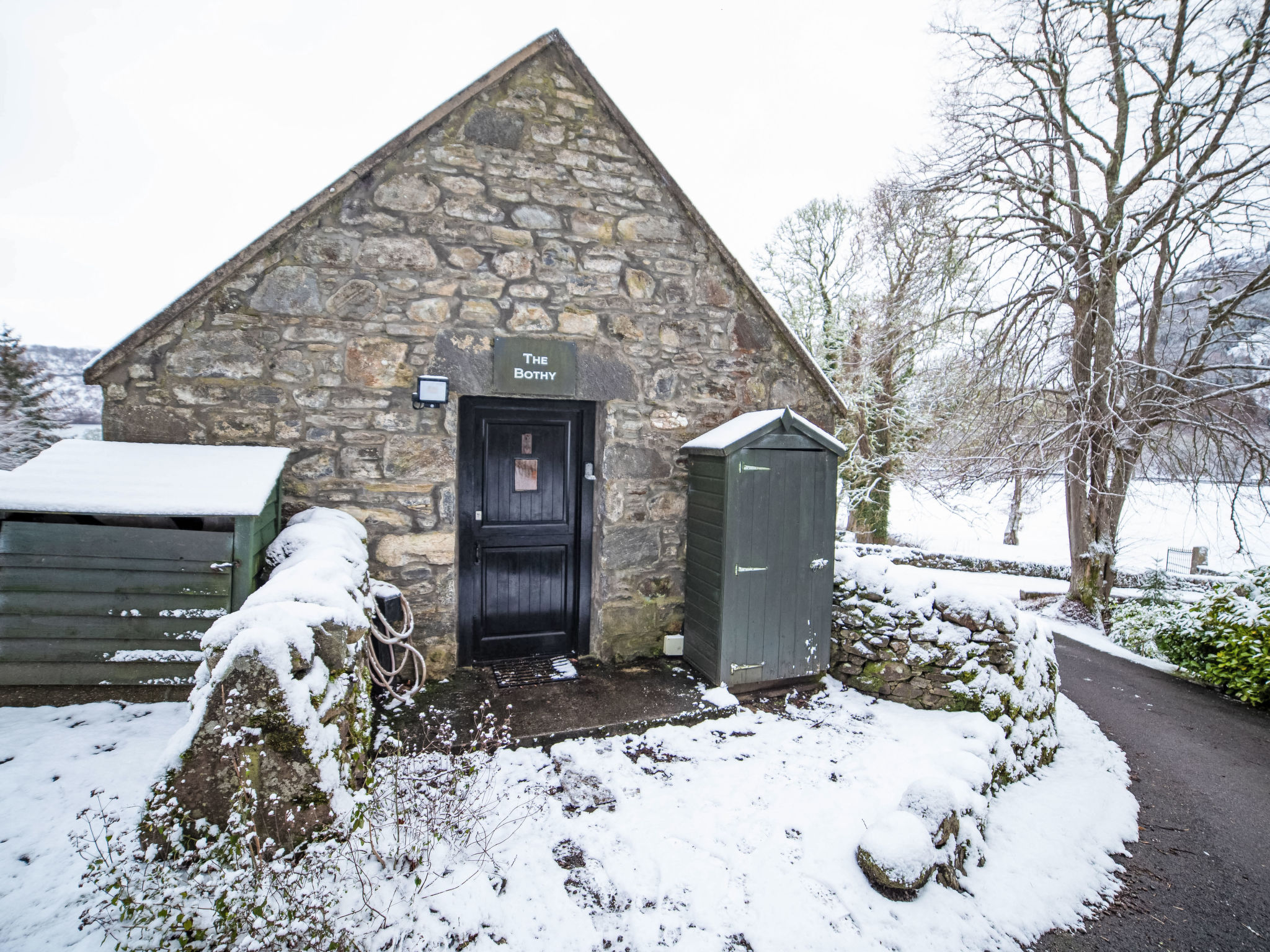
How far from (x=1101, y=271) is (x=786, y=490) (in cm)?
700

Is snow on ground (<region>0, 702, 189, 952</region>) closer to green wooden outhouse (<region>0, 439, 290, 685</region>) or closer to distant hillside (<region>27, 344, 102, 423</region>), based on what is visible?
green wooden outhouse (<region>0, 439, 290, 685</region>)

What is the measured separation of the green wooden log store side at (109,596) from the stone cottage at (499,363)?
1.00 metres

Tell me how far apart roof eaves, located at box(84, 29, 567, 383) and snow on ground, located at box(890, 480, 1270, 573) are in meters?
8.07

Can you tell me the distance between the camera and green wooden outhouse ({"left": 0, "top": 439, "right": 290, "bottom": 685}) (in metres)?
3.02

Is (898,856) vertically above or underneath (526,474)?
underneath

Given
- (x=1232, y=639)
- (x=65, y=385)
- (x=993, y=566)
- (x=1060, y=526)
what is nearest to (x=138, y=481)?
(x=65, y=385)

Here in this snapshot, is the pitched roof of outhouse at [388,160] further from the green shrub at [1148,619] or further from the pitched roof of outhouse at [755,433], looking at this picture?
the green shrub at [1148,619]

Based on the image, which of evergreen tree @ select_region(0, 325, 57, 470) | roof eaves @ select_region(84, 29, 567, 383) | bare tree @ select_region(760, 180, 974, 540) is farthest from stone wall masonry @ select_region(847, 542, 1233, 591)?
evergreen tree @ select_region(0, 325, 57, 470)

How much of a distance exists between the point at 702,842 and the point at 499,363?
11.0 ft

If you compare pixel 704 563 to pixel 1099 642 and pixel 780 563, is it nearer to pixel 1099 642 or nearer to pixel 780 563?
pixel 780 563

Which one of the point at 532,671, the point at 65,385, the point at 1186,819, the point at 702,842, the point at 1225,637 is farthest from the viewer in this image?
the point at 65,385

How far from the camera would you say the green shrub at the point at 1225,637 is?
18.9 feet

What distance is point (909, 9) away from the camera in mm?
8781

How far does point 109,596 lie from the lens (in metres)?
3.09
